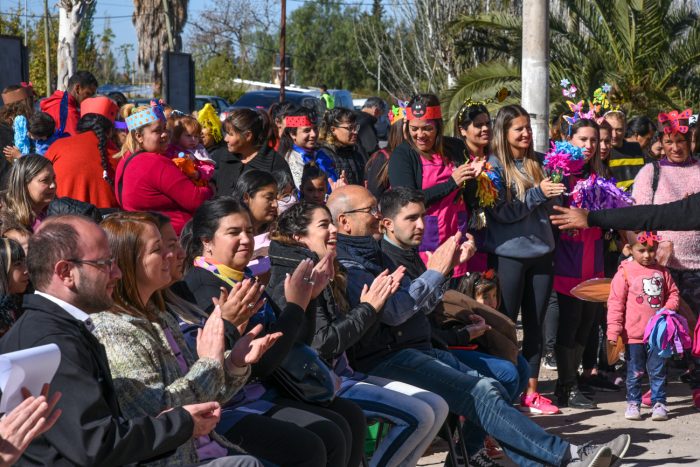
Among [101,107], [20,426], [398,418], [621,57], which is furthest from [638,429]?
[621,57]

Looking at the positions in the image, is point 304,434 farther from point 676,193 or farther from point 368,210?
point 676,193

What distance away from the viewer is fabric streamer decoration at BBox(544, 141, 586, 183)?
23.7ft

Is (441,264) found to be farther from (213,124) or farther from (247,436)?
(213,124)

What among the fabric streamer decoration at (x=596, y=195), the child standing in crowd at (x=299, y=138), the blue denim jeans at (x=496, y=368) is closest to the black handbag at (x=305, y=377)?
the blue denim jeans at (x=496, y=368)

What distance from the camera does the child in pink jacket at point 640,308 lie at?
7.19 meters

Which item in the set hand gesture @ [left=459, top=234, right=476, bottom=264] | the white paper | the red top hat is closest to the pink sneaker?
hand gesture @ [left=459, top=234, right=476, bottom=264]

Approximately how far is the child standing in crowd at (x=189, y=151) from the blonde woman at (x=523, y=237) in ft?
6.64

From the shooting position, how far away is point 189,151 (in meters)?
7.75

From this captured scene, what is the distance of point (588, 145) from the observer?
294 inches

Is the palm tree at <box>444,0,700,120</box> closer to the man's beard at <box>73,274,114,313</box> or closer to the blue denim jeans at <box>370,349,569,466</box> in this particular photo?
the blue denim jeans at <box>370,349,569,466</box>

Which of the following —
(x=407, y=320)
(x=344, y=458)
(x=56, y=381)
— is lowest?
(x=344, y=458)

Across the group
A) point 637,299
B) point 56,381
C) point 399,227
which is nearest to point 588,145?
point 637,299

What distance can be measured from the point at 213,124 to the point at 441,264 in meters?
3.93

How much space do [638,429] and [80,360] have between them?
4730 mm
